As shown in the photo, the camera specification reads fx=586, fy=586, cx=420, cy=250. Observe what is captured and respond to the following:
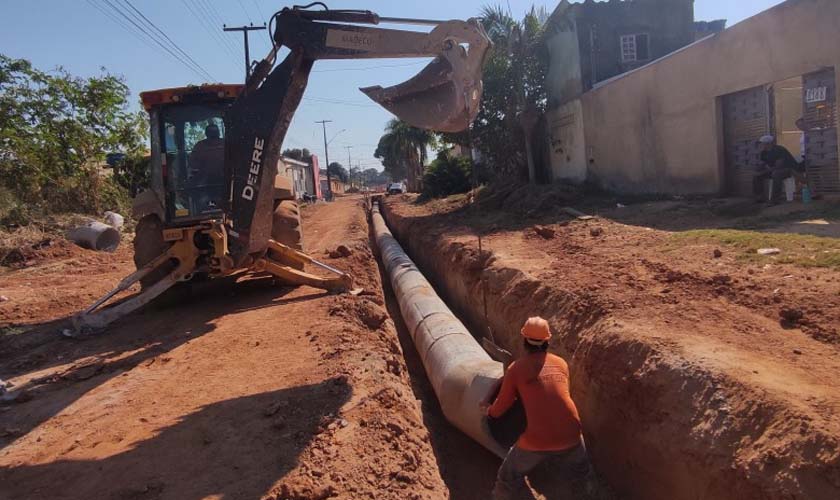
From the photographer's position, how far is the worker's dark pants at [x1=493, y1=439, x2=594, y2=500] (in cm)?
394

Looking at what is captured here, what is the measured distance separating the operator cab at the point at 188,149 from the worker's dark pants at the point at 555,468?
5.47m

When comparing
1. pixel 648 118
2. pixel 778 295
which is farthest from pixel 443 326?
pixel 648 118

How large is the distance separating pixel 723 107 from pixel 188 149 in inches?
434

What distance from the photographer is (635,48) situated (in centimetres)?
1992

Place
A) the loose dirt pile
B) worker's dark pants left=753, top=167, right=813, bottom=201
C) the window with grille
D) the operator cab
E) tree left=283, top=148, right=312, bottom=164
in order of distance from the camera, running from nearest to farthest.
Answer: the loose dirt pile
the operator cab
worker's dark pants left=753, top=167, right=813, bottom=201
the window with grille
tree left=283, top=148, right=312, bottom=164

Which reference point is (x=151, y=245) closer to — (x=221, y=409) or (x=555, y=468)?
(x=221, y=409)

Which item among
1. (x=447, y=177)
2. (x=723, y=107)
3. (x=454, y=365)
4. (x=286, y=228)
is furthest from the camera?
(x=447, y=177)

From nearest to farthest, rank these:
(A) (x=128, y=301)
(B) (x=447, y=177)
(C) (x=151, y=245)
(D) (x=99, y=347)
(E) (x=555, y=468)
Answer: (E) (x=555, y=468) → (D) (x=99, y=347) → (A) (x=128, y=301) → (C) (x=151, y=245) → (B) (x=447, y=177)

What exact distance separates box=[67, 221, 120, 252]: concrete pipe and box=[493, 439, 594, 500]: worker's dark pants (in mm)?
14525

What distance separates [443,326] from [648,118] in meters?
11.1

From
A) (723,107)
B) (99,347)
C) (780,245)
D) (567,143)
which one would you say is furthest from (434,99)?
(567,143)

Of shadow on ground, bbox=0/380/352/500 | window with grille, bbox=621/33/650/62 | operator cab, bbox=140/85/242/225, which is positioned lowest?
shadow on ground, bbox=0/380/352/500

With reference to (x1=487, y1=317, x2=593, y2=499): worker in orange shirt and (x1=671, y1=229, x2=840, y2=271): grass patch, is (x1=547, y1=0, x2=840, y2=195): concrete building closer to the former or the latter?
(x1=671, y1=229, x2=840, y2=271): grass patch

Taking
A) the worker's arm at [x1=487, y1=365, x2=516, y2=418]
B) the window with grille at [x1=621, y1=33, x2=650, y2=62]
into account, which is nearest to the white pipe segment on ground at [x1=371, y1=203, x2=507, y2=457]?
the worker's arm at [x1=487, y1=365, x2=516, y2=418]
